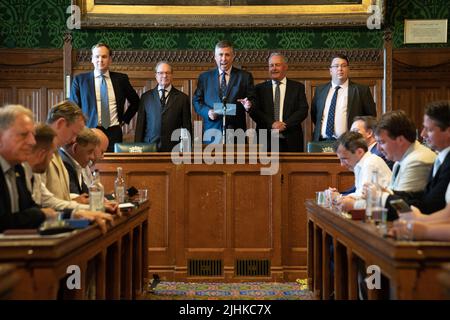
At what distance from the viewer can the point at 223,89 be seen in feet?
23.6

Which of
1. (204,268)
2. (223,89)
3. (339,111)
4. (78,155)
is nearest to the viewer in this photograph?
(78,155)

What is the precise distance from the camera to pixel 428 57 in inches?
368

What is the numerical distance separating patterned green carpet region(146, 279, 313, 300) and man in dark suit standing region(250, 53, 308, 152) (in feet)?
5.81

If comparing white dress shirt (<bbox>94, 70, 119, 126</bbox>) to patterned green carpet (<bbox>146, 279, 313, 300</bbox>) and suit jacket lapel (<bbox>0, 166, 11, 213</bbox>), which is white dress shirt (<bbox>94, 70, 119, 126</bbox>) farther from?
suit jacket lapel (<bbox>0, 166, 11, 213</bbox>)

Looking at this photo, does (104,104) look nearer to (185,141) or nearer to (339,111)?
(185,141)

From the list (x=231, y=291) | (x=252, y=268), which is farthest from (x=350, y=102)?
(x=231, y=291)

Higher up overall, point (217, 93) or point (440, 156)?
point (217, 93)

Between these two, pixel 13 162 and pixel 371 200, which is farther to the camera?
pixel 371 200

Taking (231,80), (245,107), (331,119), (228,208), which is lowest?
(228,208)

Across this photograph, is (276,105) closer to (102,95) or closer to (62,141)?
(102,95)

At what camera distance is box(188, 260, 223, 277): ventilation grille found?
20.4 feet

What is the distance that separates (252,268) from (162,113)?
87.7 inches

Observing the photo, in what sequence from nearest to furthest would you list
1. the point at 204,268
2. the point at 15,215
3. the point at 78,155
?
the point at 15,215, the point at 78,155, the point at 204,268

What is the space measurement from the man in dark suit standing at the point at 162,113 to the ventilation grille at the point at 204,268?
1.63 metres
